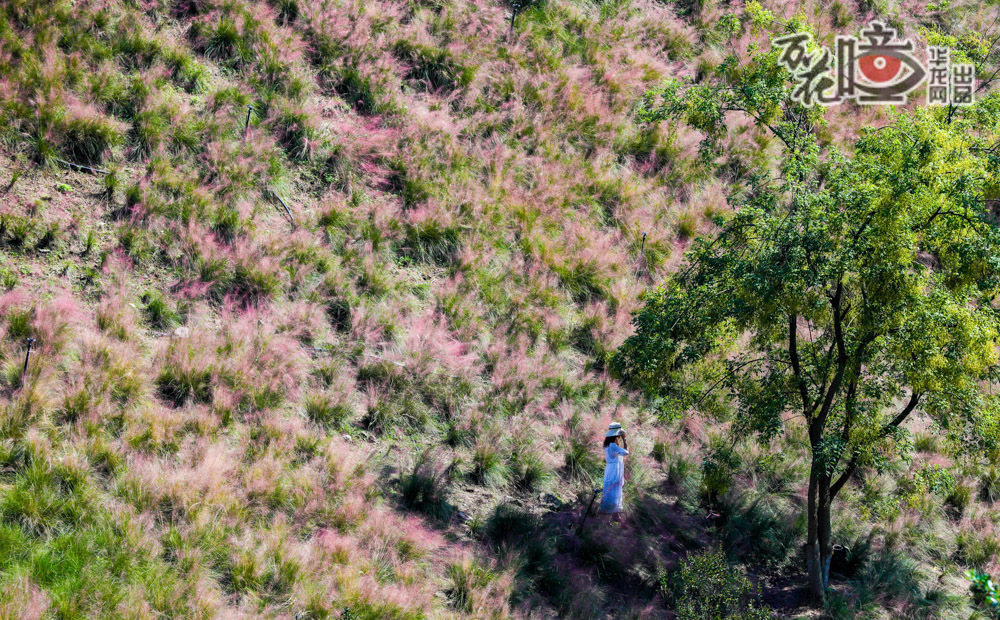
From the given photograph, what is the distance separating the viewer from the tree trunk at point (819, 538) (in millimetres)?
9859

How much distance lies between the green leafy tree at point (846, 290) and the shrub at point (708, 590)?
137 centimetres

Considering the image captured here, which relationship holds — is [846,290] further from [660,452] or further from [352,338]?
[352,338]

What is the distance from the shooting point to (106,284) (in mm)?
10570

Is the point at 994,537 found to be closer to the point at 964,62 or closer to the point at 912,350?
the point at 912,350

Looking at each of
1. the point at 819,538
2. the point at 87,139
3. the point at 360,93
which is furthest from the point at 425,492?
the point at 360,93

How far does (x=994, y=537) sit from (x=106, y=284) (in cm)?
1293

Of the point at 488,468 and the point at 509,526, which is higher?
the point at 488,468

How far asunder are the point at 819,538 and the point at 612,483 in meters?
2.63

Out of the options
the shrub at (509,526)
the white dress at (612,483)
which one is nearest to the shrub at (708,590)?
the white dress at (612,483)

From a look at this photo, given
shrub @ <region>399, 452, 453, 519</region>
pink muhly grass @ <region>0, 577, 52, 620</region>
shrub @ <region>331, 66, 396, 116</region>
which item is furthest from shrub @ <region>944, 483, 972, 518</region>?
pink muhly grass @ <region>0, 577, 52, 620</region>

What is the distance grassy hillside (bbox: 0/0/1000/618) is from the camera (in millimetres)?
8289

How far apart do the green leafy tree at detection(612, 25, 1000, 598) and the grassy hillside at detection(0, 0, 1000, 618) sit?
0.90 metres

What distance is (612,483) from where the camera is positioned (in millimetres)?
10336

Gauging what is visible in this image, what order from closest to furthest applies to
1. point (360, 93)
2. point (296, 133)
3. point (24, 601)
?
point (24, 601) → point (296, 133) → point (360, 93)
